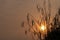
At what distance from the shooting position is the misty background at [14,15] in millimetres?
2832

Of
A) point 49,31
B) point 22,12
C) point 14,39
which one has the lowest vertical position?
point 14,39

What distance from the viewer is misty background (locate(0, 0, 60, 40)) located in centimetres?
283

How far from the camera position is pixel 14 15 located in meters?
2.87

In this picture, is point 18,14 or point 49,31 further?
point 18,14

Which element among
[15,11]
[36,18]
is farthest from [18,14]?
[36,18]

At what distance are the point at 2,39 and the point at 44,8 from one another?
2.35 ft

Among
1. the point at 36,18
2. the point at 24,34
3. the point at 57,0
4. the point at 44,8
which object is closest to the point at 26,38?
the point at 24,34

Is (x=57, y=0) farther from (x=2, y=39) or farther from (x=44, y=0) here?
(x=2, y=39)

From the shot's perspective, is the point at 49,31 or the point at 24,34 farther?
the point at 24,34

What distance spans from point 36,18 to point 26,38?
31 cm

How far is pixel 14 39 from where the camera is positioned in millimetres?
2846

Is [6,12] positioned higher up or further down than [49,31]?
higher up

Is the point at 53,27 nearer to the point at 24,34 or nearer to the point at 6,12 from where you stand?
the point at 24,34

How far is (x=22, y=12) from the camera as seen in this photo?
113 inches
